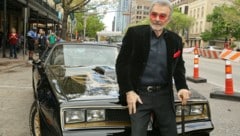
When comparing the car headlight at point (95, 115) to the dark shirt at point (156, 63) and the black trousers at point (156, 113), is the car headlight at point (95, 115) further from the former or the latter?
the dark shirt at point (156, 63)

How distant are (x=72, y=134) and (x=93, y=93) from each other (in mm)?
591

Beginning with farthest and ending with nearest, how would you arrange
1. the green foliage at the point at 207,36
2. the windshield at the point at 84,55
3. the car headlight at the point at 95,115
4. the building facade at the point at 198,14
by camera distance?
1. the building facade at the point at 198,14
2. the green foliage at the point at 207,36
3. the windshield at the point at 84,55
4. the car headlight at the point at 95,115

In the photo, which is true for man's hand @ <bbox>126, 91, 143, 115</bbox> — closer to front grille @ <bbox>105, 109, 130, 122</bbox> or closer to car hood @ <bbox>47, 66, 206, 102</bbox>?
front grille @ <bbox>105, 109, 130, 122</bbox>

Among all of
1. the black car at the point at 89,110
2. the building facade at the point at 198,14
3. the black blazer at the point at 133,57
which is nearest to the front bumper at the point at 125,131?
the black car at the point at 89,110

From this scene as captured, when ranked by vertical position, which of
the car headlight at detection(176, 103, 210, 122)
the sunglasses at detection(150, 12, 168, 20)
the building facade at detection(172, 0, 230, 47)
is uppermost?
the building facade at detection(172, 0, 230, 47)

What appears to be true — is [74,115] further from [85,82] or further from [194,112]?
[194,112]

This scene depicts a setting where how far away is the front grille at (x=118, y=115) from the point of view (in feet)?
11.6

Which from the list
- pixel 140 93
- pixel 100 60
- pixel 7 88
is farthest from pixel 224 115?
pixel 7 88

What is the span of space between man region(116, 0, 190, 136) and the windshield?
8.64 ft

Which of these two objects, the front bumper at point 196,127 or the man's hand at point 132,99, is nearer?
the man's hand at point 132,99

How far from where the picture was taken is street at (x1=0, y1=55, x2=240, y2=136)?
20.6 feet

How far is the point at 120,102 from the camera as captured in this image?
11.8 feet

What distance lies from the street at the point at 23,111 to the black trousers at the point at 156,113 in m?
2.97

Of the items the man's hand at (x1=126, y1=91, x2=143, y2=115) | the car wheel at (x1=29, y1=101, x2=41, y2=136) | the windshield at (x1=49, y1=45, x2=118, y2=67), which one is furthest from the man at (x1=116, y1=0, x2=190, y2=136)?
the windshield at (x1=49, y1=45, x2=118, y2=67)
